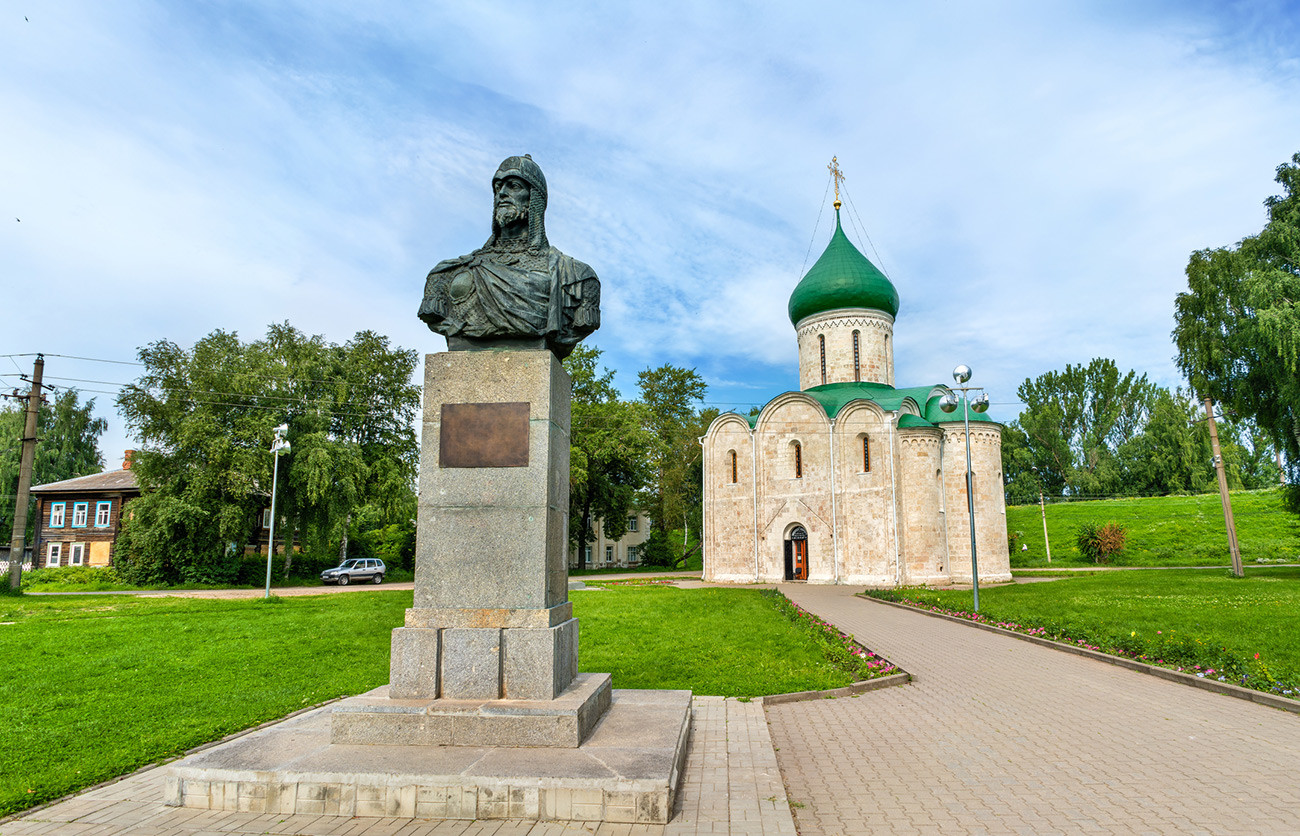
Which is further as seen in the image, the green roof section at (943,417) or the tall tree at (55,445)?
the tall tree at (55,445)

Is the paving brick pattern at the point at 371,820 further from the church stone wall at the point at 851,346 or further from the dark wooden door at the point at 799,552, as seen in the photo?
the church stone wall at the point at 851,346

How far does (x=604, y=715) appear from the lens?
227 inches

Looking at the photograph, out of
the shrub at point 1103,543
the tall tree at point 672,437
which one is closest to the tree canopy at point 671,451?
the tall tree at point 672,437

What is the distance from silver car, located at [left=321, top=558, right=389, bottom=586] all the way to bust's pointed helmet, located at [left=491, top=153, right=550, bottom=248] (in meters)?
26.6

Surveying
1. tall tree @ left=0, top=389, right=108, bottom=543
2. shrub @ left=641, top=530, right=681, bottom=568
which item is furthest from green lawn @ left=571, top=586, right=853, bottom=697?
tall tree @ left=0, top=389, right=108, bottom=543

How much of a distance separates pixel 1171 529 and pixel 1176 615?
112ft

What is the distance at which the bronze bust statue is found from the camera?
610 cm

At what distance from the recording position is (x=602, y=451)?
36531 mm

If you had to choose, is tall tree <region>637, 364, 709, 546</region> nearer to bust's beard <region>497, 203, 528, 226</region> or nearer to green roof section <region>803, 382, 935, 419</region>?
green roof section <region>803, 382, 935, 419</region>

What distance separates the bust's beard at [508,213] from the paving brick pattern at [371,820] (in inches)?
181

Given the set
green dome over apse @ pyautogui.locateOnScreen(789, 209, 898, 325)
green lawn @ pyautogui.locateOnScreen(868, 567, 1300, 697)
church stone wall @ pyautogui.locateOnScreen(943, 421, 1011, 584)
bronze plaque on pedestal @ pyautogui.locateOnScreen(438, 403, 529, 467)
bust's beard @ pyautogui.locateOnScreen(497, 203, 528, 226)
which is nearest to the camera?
bronze plaque on pedestal @ pyautogui.locateOnScreen(438, 403, 529, 467)

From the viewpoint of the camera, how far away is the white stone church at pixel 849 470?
1117 inches

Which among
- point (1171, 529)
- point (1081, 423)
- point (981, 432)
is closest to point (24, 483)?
point (981, 432)

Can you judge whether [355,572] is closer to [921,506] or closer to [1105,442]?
[921,506]
